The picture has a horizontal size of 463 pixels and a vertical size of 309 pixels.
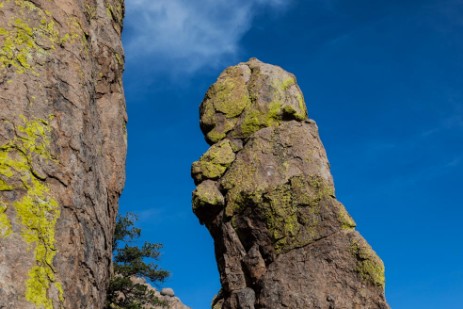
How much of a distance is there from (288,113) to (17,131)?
87.1 ft

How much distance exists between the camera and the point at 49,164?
16031 millimetres

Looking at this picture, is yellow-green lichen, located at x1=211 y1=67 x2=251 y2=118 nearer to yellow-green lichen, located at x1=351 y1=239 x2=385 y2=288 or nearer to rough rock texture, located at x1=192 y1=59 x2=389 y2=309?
rough rock texture, located at x1=192 y1=59 x2=389 y2=309

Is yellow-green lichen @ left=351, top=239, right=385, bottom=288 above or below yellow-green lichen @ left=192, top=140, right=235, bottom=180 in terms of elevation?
below

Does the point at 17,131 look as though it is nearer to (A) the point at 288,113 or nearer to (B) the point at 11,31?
(B) the point at 11,31

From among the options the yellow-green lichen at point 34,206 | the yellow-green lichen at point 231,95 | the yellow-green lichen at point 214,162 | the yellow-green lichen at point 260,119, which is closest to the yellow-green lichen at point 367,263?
the yellow-green lichen at point 214,162

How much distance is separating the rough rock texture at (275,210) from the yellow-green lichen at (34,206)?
19.4 metres

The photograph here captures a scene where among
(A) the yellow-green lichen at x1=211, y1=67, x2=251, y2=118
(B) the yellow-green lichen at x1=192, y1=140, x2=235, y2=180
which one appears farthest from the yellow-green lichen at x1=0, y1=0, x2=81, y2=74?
(A) the yellow-green lichen at x1=211, y1=67, x2=251, y2=118

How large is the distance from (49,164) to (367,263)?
2091cm

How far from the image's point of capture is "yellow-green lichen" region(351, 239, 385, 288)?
30.0 meters

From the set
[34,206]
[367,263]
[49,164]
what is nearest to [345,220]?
[367,263]

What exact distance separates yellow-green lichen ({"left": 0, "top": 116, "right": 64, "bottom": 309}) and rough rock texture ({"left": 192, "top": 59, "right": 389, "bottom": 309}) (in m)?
19.4

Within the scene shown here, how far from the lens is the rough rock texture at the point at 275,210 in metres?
30.8

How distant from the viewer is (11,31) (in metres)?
17.3

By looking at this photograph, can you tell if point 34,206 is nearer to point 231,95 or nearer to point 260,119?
point 260,119
